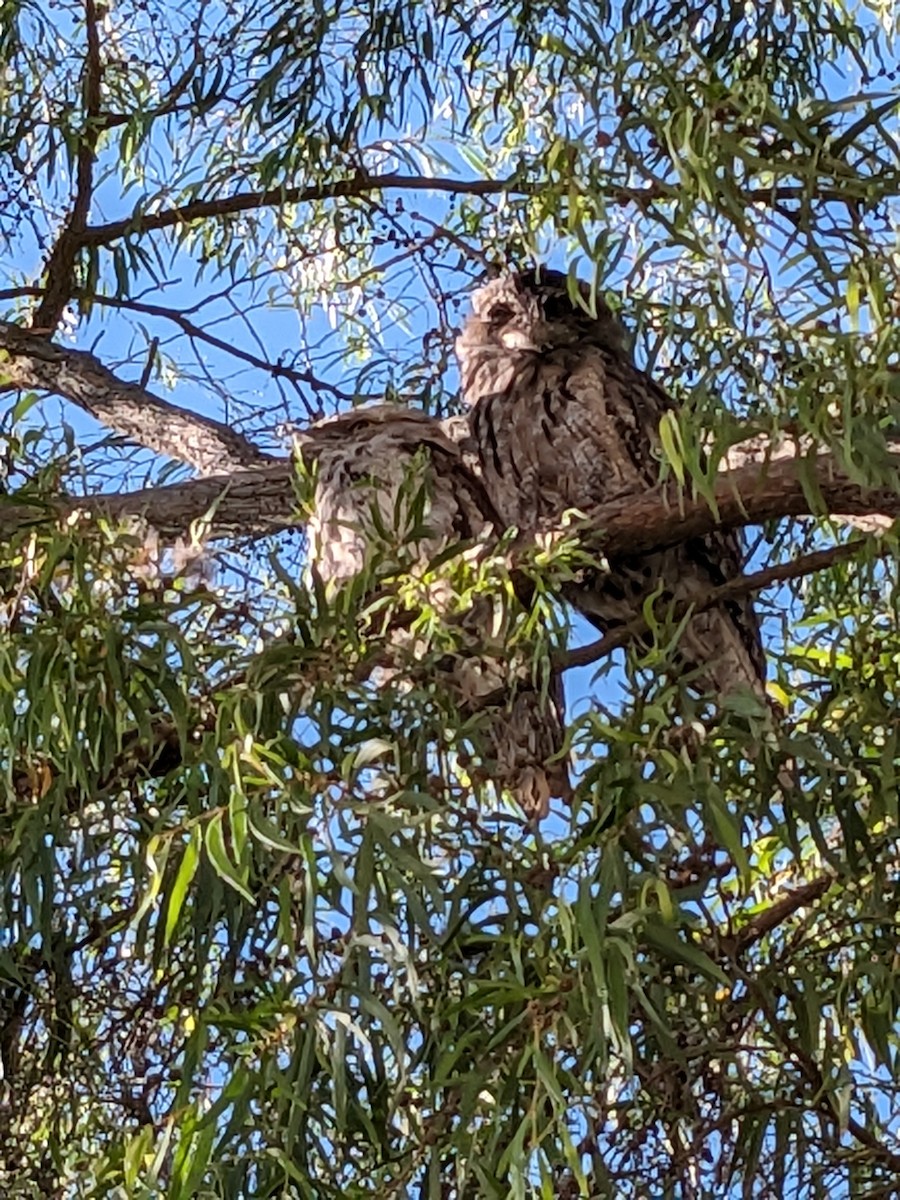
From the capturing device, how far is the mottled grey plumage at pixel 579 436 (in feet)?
5.27

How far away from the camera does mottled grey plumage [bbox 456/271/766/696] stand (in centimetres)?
161

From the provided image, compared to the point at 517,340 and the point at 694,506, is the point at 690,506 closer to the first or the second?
the point at 694,506

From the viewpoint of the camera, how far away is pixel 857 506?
1.22 m

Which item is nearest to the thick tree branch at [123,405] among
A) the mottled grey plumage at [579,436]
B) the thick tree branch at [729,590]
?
the mottled grey plumage at [579,436]

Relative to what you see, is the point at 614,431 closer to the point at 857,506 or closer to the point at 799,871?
the point at 857,506

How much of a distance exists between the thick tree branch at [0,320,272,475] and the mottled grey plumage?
1.00ft

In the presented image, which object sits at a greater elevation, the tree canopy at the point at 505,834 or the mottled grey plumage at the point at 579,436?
the mottled grey plumage at the point at 579,436

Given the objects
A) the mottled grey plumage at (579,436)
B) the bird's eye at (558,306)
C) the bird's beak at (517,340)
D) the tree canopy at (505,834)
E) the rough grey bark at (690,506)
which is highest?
the bird's eye at (558,306)

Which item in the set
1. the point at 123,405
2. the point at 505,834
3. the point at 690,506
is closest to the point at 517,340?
the point at 123,405

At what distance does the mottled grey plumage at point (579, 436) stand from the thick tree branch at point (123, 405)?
304mm

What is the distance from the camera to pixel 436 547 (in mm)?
1469

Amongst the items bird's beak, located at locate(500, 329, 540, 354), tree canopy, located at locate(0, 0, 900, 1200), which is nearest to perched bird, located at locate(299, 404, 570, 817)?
tree canopy, located at locate(0, 0, 900, 1200)

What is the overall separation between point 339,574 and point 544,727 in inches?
10.8

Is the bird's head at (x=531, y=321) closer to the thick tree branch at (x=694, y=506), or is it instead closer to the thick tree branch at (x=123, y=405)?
the thick tree branch at (x=123, y=405)
